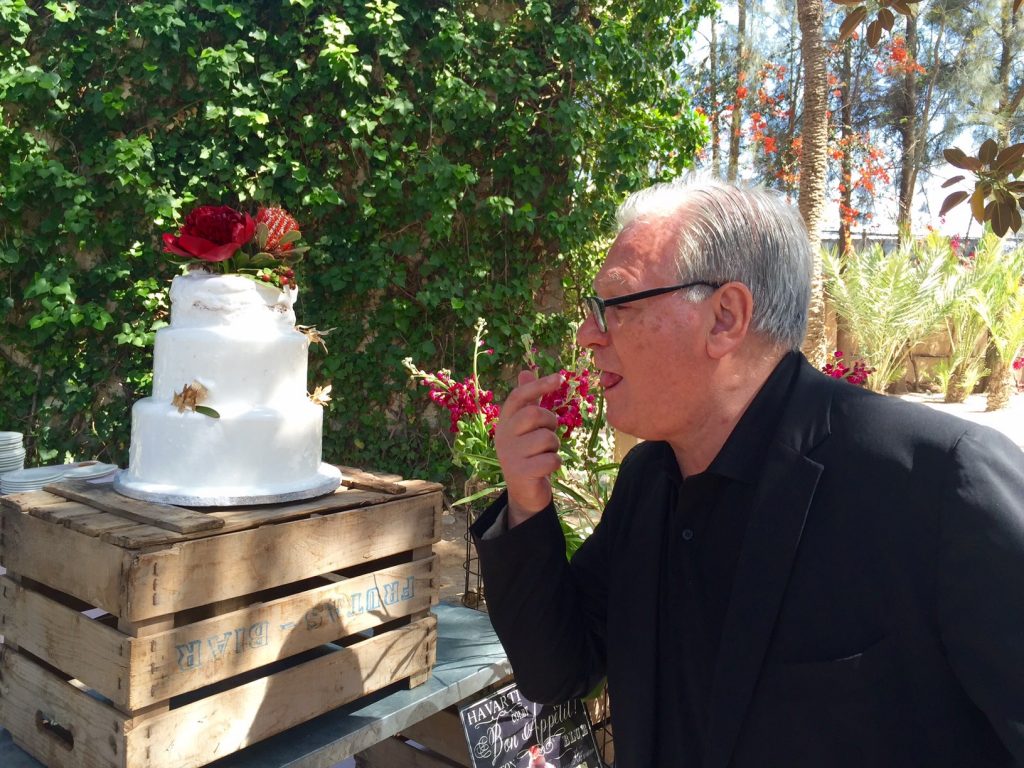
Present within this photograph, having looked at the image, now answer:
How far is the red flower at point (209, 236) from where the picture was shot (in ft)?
5.18

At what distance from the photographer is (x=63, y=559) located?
4.67 feet

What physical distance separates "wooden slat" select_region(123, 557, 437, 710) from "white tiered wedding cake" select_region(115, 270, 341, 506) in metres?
0.21

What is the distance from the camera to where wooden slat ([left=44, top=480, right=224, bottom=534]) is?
4.49ft

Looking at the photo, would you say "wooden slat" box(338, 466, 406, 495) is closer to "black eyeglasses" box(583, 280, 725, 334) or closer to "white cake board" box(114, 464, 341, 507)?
"white cake board" box(114, 464, 341, 507)

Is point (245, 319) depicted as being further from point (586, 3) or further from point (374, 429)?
point (586, 3)

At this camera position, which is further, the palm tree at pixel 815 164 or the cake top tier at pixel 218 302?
the palm tree at pixel 815 164

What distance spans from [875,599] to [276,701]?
3.48ft

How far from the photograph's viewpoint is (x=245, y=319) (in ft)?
5.27

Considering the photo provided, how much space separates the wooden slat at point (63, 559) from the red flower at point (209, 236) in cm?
57

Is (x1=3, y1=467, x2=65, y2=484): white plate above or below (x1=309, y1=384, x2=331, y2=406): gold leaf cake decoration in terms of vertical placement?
below

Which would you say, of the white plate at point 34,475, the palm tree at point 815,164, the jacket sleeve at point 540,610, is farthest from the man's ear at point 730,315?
the palm tree at point 815,164

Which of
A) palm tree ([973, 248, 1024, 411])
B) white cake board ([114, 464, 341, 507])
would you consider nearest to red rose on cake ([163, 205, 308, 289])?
white cake board ([114, 464, 341, 507])

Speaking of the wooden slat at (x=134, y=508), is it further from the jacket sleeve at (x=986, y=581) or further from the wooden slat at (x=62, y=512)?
the jacket sleeve at (x=986, y=581)

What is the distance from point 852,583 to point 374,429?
473 centimetres
